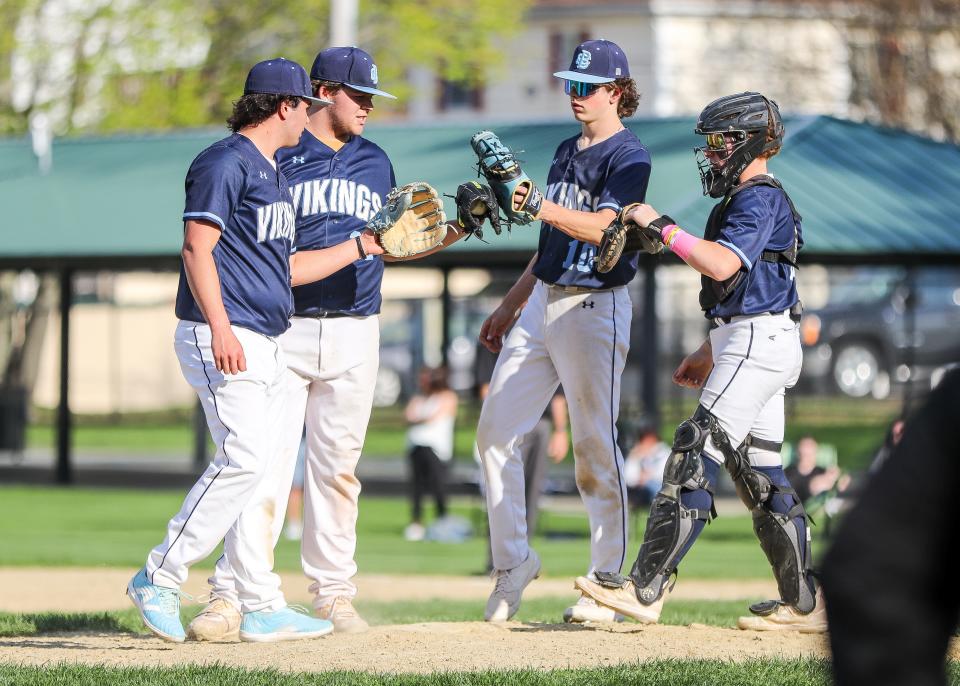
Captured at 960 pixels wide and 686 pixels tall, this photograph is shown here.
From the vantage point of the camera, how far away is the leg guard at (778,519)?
18.6ft

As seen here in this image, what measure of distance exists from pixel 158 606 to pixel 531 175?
1031 centimetres

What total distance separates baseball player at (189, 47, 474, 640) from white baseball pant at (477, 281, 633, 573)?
1.67ft

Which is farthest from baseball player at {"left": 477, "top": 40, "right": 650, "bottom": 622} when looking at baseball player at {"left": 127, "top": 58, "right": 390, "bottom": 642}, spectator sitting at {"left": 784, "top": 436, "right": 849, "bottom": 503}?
spectator sitting at {"left": 784, "top": 436, "right": 849, "bottom": 503}

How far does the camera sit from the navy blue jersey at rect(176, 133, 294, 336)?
208 inches

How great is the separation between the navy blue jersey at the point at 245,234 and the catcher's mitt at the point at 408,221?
0.38 meters

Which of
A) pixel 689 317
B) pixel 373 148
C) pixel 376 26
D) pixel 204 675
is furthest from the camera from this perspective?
pixel 376 26

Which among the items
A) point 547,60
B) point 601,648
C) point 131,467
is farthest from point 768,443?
point 547,60

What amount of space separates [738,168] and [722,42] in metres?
34.4

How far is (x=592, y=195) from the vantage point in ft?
19.1

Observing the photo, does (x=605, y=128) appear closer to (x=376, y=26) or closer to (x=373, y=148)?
(x=373, y=148)

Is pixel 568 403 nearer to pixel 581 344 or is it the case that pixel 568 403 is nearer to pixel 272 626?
pixel 581 344

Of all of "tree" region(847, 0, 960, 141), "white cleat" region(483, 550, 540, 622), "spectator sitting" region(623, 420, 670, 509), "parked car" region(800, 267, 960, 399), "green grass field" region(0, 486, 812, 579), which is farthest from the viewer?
"parked car" region(800, 267, 960, 399)

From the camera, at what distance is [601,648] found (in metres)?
5.44

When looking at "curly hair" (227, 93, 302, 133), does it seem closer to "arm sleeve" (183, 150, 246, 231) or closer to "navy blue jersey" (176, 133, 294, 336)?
"navy blue jersey" (176, 133, 294, 336)
